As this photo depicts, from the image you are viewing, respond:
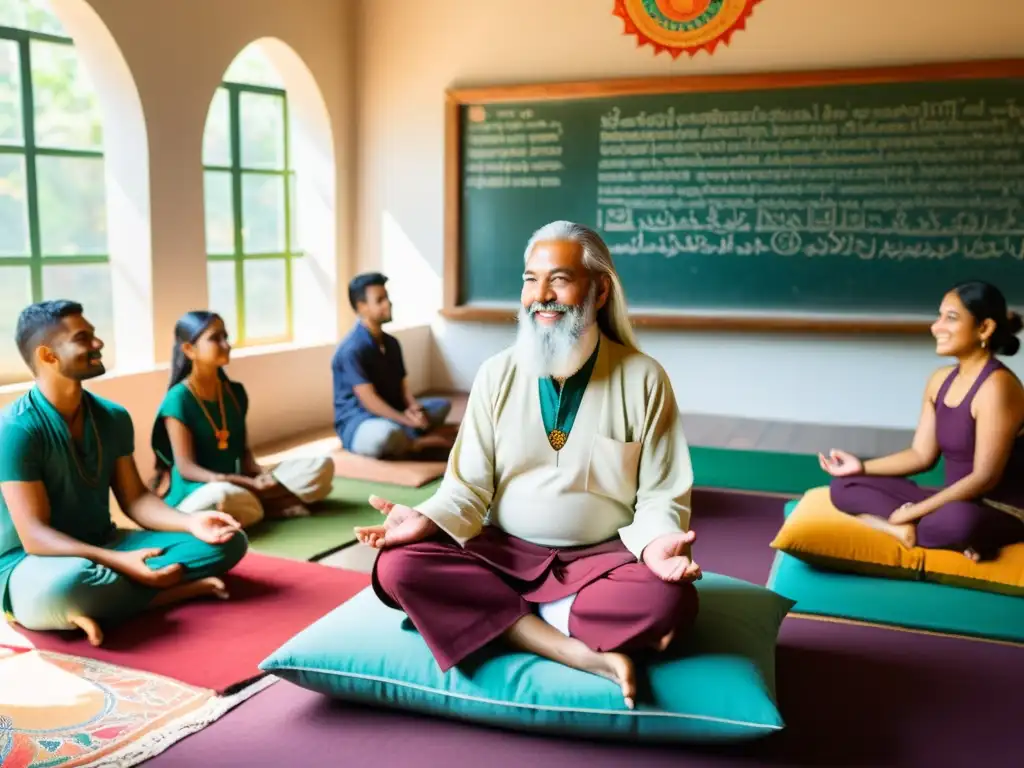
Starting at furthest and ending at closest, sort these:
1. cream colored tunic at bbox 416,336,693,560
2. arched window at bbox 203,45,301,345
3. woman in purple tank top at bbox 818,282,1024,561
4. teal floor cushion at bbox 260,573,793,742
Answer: arched window at bbox 203,45,301,345, woman in purple tank top at bbox 818,282,1024,561, cream colored tunic at bbox 416,336,693,560, teal floor cushion at bbox 260,573,793,742

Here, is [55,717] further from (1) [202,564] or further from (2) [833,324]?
(2) [833,324]

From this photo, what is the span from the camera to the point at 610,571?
239 cm

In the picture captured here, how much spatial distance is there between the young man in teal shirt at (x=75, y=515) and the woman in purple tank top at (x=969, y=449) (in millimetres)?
2119

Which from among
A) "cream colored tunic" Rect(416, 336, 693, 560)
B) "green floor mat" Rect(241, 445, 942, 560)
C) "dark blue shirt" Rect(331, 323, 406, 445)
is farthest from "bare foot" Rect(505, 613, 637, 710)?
"dark blue shirt" Rect(331, 323, 406, 445)

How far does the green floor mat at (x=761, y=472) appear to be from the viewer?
15.5ft

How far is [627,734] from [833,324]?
411cm

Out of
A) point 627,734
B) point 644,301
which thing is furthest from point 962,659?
point 644,301

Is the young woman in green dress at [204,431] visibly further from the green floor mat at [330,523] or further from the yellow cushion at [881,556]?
the yellow cushion at [881,556]

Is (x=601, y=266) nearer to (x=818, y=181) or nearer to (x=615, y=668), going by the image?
(x=615, y=668)

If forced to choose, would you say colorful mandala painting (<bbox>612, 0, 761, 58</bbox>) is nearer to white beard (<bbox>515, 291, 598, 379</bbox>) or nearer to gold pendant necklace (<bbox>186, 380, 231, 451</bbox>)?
gold pendant necklace (<bbox>186, 380, 231, 451</bbox>)

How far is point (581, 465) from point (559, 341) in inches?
12.4

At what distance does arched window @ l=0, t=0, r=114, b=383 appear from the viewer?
4531 millimetres

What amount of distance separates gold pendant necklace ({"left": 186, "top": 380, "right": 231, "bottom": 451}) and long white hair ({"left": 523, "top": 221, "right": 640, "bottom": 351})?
1744 millimetres

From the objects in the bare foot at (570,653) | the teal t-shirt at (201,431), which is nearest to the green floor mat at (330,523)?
the teal t-shirt at (201,431)
